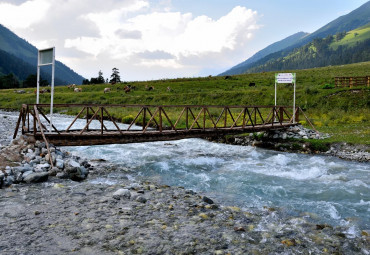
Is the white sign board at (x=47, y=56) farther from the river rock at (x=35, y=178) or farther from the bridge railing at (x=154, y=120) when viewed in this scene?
the river rock at (x=35, y=178)

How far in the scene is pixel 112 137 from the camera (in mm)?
14492

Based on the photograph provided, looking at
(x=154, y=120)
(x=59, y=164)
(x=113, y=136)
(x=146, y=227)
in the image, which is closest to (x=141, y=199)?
(x=146, y=227)

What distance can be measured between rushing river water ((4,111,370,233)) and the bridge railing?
67.0 inches

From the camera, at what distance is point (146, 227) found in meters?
7.00

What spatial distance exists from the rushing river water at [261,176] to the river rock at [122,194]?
88.6 inches

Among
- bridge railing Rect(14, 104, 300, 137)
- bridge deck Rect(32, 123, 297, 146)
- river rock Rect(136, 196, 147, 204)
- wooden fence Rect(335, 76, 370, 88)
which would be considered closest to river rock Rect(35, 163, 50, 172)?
bridge railing Rect(14, 104, 300, 137)

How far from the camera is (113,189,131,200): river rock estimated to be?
9.05 metres

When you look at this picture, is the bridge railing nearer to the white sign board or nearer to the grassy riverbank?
the white sign board

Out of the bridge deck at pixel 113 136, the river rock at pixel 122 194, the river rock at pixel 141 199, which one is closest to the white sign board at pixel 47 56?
the bridge deck at pixel 113 136

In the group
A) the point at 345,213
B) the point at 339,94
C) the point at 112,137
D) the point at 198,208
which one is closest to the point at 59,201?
the point at 198,208

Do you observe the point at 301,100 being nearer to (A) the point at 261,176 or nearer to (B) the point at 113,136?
(A) the point at 261,176

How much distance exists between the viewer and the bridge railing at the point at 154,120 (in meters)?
13.9

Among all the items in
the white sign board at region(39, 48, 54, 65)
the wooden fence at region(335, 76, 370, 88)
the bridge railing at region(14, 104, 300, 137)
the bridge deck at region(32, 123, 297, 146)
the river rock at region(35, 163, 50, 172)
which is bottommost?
the river rock at region(35, 163, 50, 172)

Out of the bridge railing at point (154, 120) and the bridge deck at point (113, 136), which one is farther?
the bridge railing at point (154, 120)
